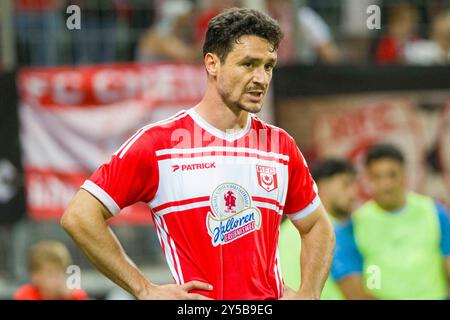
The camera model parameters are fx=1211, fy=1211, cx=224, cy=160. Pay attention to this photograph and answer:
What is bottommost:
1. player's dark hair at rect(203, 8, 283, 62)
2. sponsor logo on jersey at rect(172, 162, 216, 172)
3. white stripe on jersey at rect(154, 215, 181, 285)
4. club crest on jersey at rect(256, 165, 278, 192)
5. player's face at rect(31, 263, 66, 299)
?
player's face at rect(31, 263, 66, 299)

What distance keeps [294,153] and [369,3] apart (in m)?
6.72

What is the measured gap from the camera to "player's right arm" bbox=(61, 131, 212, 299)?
17.9 ft

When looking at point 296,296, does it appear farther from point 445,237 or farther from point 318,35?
point 318,35

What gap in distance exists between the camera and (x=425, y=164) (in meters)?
11.8

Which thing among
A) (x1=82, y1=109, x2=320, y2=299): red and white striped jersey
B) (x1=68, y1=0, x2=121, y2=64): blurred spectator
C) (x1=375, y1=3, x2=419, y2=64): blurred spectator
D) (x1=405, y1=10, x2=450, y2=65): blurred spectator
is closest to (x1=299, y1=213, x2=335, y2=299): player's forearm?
(x1=82, y1=109, x2=320, y2=299): red and white striped jersey

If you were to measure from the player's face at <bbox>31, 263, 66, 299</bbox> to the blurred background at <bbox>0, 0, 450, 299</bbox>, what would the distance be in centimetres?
145

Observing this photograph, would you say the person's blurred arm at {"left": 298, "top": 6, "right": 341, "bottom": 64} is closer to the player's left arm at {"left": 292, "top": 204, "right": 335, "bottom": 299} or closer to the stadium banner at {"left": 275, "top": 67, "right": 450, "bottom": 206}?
the stadium banner at {"left": 275, "top": 67, "right": 450, "bottom": 206}

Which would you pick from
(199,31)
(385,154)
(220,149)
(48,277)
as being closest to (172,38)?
(199,31)

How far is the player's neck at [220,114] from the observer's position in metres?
5.79

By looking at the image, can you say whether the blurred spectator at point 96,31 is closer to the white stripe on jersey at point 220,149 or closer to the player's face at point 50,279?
the player's face at point 50,279

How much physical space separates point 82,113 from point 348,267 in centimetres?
339

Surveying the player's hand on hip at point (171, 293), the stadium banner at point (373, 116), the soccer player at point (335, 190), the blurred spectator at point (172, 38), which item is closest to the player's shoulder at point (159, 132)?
the player's hand on hip at point (171, 293)
